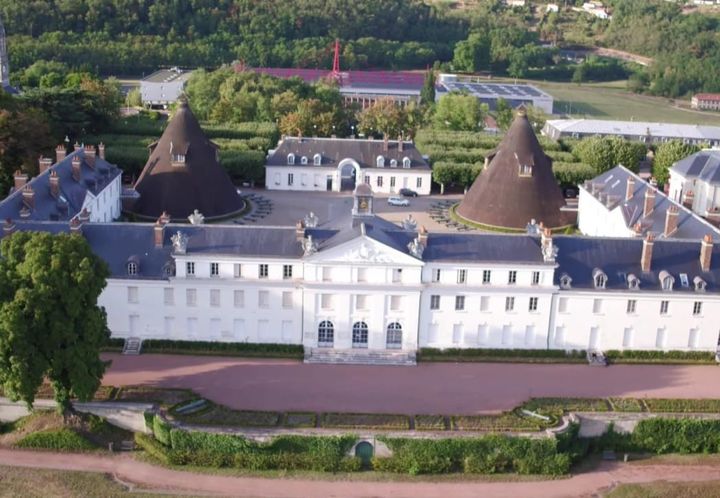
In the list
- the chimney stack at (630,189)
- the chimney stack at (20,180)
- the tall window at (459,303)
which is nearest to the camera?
the tall window at (459,303)

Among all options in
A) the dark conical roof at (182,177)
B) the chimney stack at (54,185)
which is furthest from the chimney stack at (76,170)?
the dark conical roof at (182,177)

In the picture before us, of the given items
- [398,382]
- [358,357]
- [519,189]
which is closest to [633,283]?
[398,382]

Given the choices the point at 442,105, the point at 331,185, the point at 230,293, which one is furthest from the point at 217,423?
the point at 442,105

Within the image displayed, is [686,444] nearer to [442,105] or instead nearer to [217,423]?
[217,423]

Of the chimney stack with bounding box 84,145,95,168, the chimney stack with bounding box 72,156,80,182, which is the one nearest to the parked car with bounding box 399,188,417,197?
the chimney stack with bounding box 84,145,95,168

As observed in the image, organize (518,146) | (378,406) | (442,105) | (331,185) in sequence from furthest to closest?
(442,105)
(331,185)
(518,146)
(378,406)

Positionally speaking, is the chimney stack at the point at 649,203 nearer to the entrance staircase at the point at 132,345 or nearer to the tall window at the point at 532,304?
the tall window at the point at 532,304

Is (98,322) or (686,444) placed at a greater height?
(98,322)
